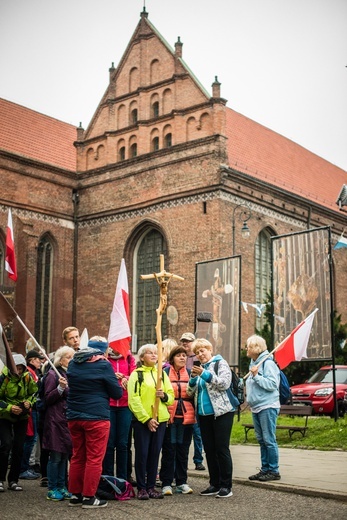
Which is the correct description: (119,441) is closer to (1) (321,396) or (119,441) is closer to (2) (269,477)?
(2) (269,477)

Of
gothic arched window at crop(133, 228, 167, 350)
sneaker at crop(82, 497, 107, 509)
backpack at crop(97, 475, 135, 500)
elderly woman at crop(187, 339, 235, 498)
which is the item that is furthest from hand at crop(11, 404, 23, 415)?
gothic arched window at crop(133, 228, 167, 350)

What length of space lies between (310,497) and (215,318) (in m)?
9.73

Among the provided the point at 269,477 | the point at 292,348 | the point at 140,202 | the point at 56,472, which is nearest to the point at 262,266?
the point at 140,202

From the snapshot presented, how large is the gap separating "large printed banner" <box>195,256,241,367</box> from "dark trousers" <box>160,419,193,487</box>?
791 cm

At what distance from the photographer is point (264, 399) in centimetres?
774

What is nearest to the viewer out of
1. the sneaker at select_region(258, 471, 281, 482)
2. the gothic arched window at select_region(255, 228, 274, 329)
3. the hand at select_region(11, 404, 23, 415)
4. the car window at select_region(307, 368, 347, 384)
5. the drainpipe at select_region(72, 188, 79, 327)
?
the hand at select_region(11, 404, 23, 415)

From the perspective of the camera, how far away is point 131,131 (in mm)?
25922

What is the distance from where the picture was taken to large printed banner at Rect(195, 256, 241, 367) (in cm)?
1563

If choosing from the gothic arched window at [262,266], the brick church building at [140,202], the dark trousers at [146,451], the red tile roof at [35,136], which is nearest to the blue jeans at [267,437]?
the dark trousers at [146,451]

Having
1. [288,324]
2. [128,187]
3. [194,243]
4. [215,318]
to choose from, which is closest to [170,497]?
[288,324]

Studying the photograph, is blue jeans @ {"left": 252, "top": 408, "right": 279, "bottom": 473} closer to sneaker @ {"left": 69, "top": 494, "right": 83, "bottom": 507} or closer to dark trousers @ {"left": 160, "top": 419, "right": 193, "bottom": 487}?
dark trousers @ {"left": 160, "top": 419, "right": 193, "bottom": 487}

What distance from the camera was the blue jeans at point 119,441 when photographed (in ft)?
A: 23.6

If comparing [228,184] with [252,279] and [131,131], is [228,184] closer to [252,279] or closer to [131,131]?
[252,279]

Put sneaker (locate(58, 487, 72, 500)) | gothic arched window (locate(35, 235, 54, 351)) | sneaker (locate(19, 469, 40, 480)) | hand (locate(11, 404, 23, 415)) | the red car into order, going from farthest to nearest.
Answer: gothic arched window (locate(35, 235, 54, 351)) < the red car < sneaker (locate(19, 469, 40, 480)) < hand (locate(11, 404, 23, 415)) < sneaker (locate(58, 487, 72, 500))
